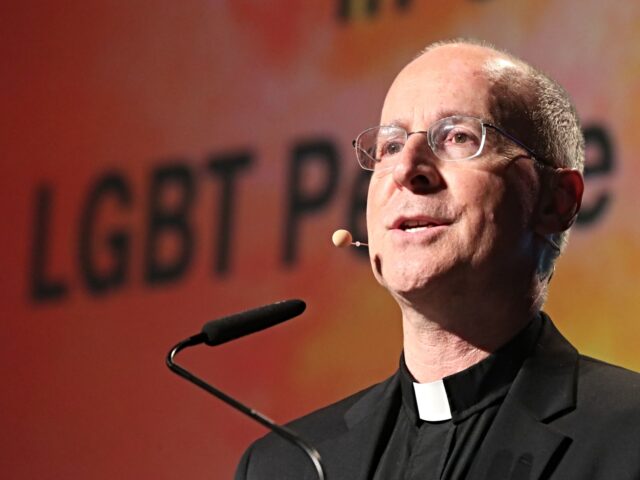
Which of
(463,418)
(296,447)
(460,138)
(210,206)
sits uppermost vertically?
(460,138)

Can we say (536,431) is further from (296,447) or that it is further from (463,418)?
(296,447)

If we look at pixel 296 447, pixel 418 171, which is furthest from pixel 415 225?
pixel 296 447

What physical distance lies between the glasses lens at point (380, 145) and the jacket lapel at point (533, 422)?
0.54 meters

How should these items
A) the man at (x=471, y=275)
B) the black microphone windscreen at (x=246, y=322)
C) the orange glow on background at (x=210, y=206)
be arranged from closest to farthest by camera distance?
the black microphone windscreen at (x=246, y=322)
the man at (x=471, y=275)
the orange glow on background at (x=210, y=206)

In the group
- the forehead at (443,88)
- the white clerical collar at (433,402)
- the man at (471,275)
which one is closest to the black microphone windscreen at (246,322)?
the man at (471,275)

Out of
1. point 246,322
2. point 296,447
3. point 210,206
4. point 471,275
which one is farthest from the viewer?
point 210,206

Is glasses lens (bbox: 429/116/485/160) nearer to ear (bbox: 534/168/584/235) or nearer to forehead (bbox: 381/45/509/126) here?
forehead (bbox: 381/45/509/126)

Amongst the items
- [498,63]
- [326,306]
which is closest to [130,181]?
[326,306]

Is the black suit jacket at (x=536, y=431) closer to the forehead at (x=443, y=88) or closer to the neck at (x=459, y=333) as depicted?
the neck at (x=459, y=333)

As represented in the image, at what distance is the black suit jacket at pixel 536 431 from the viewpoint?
229cm

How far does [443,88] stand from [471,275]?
427 mm

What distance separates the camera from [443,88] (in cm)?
263

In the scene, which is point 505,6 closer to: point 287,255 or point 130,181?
point 287,255

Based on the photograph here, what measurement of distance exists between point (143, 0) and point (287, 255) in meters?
1.22
